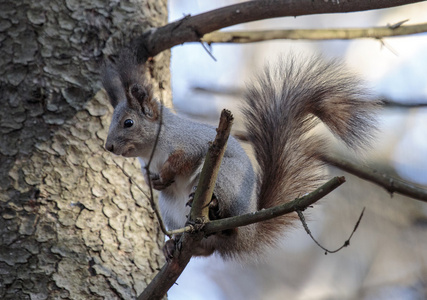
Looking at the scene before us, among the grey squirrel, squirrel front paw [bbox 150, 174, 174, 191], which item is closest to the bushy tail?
the grey squirrel

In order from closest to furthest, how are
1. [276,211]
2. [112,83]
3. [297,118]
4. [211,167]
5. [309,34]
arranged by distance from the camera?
[276,211]
[211,167]
[297,118]
[112,83]
[309,34]

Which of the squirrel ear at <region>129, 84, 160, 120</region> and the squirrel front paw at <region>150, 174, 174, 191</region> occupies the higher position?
the squirrel ear at <region>129, 84, 160, 120</region>

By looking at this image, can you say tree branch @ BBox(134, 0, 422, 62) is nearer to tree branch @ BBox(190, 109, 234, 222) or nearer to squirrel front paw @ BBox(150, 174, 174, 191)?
squirrel front paw @ BBox(150, 174, 174, 191)

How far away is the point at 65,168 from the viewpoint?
1.88 metres

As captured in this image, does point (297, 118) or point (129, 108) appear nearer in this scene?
point (297, 118)

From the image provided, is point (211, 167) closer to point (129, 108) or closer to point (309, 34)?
point (129, 108)

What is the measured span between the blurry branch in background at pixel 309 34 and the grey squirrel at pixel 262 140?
40 centimetres

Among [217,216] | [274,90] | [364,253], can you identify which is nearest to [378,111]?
[274,90]

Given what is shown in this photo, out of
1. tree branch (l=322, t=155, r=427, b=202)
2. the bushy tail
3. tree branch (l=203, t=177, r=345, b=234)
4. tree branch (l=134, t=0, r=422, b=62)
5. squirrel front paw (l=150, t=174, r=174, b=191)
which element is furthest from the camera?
squirrel front paw (l=150, t=174, r=174, b=191)

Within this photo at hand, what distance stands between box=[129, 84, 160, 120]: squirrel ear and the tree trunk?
14cm

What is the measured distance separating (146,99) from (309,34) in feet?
A: 2.47

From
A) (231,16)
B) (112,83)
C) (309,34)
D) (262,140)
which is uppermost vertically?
(231,16)

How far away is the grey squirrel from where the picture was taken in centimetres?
181

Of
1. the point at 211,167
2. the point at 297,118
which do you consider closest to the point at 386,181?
the point at 211,167
